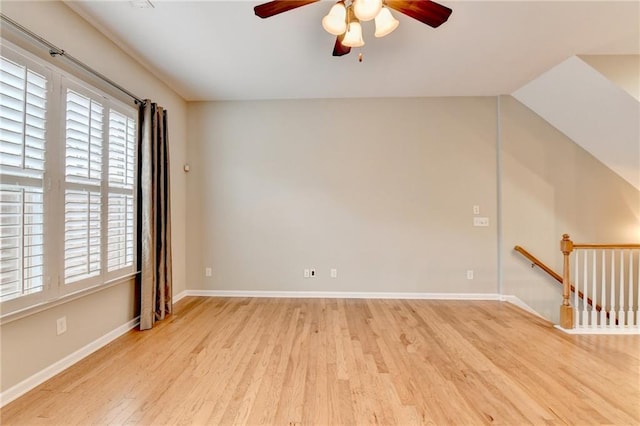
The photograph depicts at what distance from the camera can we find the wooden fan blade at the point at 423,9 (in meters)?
1.73

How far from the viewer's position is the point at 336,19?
1847 mm

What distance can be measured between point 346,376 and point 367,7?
2.49m

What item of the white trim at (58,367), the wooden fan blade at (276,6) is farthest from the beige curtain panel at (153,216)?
the wooden fan blade at (276,6)

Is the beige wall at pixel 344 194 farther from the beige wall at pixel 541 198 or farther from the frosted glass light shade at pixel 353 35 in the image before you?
the frosted glass light shade at pixel 353 35

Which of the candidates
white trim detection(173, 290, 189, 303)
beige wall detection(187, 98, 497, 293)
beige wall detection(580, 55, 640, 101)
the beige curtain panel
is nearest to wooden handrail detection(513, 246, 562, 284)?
beige wall detection(187, 98, 497, 293)

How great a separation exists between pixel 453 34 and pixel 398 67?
2.22 ft

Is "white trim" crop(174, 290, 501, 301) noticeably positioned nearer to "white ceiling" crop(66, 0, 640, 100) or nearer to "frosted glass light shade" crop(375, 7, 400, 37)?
"white ceiling" crop(66, 0, 640, 100)

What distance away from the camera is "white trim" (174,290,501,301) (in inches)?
155

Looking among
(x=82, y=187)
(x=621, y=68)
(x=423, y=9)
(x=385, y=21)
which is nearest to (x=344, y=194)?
(x=385, y=21)

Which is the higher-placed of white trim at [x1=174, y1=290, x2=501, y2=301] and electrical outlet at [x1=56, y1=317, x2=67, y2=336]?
electrical outlet at [x1=56, y1=317, x2=67, y2=336]

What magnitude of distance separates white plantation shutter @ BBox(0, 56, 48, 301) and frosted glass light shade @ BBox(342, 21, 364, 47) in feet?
7.14

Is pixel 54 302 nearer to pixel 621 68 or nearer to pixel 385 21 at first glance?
pixel 385 21

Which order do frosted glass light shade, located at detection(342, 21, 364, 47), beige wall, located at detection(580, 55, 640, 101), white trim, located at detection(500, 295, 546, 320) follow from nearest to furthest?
frosted glass light shade, located at detection(342, 21, 364, 47) → beige wall, located at detection(580, 55, 640, 101) → white trim, located at detection(500, 295, 546, 320)

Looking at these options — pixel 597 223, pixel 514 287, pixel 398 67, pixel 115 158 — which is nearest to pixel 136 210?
pixel 115 158
